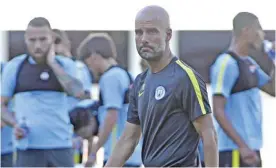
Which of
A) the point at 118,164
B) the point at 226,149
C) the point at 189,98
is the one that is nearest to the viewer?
the point at 189,98

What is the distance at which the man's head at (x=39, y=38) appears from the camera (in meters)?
7.09

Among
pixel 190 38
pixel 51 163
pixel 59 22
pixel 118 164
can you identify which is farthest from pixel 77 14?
pixel 118 164

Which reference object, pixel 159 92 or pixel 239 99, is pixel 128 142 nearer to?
pixel 159 92

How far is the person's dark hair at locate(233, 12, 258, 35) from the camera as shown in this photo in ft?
23.0

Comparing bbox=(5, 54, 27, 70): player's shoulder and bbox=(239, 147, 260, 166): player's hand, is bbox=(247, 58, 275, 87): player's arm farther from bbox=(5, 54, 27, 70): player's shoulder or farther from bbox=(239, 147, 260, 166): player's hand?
bbox=(5, 54, 27, 70): player's shoulder

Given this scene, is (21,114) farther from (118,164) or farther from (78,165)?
(118,164)

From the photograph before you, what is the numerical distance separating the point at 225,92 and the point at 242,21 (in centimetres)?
61

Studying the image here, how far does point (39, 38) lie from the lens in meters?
7.10

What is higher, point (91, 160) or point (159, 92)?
point (159, 92)

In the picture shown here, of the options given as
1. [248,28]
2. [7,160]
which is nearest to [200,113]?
[248,28]

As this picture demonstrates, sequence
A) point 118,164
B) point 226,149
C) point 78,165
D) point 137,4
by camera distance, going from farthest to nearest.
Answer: point 78,165
point 137,4
point 226,149
point 118,164

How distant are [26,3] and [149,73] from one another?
12.7 feet

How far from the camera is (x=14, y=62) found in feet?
23.5

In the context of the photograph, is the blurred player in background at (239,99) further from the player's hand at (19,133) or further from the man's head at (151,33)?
the man's head at (151,33)
